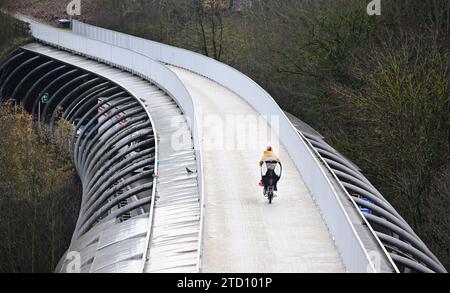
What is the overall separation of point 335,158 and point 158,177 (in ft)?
17.7

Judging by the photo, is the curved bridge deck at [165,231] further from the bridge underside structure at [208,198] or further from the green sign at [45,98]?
the green sign at [45,98]

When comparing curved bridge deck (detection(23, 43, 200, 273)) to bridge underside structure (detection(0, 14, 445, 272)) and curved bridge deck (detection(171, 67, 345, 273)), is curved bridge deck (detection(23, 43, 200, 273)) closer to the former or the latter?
bridge underside structure (detection(0, 14, 445, 272))

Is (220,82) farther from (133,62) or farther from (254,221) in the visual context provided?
(254,221)

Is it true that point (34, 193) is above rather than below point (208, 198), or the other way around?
below

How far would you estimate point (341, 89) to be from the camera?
3734cm

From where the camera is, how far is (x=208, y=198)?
24.6 meters

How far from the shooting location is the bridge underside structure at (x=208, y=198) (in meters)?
19.9

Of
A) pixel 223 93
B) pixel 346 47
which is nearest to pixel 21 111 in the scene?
pixel 223 93

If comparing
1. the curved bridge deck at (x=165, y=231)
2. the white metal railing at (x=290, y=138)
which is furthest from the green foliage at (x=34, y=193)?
the white metal railing at (x=290, y=138)

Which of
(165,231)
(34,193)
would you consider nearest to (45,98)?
(34,193)

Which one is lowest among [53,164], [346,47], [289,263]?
[53,164]

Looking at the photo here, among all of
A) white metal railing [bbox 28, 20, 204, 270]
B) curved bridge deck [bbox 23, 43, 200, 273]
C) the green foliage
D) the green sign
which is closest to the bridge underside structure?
curved bridge deck [bbox 23, 43, 200, 273]

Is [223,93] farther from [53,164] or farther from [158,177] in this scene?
[158,177]
